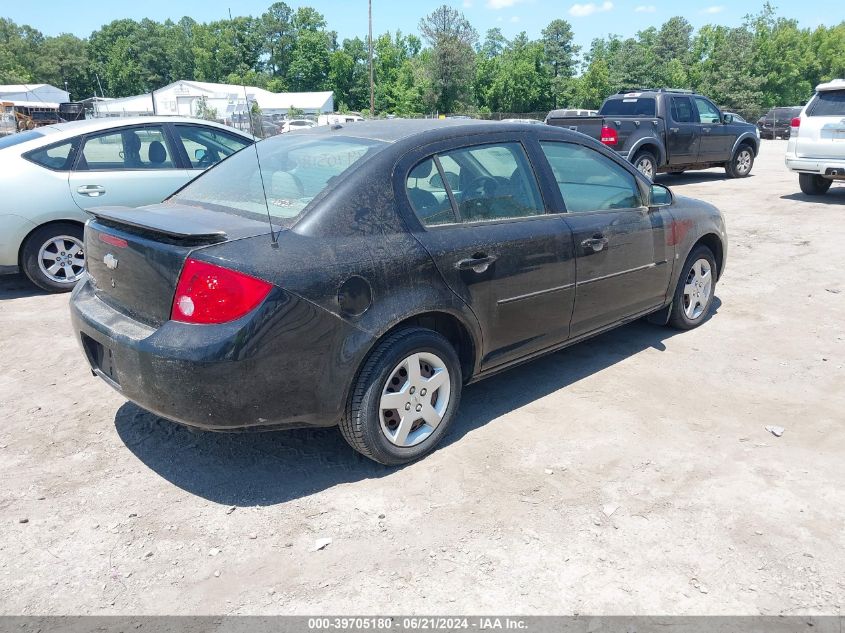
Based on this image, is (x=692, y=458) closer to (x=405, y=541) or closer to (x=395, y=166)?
(x=405, y=541)

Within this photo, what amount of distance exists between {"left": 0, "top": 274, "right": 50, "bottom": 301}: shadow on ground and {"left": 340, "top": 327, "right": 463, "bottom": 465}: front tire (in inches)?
198

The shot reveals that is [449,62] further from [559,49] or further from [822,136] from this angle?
[822,136]

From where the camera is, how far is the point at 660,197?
200 inches

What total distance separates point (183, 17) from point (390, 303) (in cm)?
14530

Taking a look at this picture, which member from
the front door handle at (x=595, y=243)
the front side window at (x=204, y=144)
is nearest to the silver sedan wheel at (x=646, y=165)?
the front side window at (x=204, y=144)

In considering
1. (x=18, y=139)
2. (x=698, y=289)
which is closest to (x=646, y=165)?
(x=698, y=289)

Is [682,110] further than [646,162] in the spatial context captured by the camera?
Yes

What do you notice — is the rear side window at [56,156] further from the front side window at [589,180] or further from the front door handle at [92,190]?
the front side window at [589,180]

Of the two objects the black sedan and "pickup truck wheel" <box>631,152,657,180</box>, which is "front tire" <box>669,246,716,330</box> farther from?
"pickup truck wheel" <box>631,152,657,180</box>

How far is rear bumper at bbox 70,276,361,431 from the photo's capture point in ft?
9.86

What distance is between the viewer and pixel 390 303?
3379 mm

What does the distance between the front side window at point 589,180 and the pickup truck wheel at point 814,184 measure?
9.48 meters

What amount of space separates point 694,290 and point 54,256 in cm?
591

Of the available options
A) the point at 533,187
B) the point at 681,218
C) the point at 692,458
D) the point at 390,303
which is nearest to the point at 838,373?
the point at 681,218
